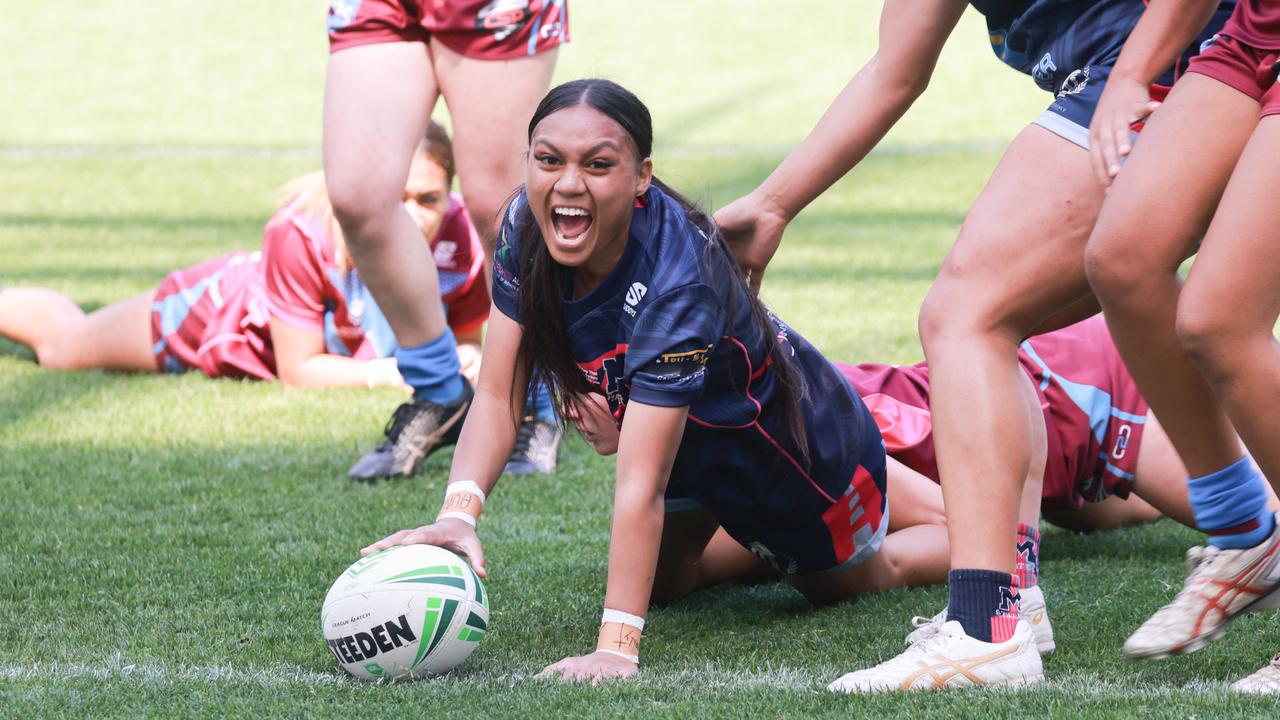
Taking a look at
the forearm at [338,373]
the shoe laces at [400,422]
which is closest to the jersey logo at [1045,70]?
the shoe laces at [400,422]

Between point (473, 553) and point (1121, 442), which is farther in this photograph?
point (1121, 442)

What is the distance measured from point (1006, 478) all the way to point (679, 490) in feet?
2.83

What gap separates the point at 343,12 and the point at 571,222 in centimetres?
179

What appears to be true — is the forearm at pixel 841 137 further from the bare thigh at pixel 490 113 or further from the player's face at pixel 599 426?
the bare thigh at pixel 490 113

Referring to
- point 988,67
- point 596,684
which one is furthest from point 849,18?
point 596,684

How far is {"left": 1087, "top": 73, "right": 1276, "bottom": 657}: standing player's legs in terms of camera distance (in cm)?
266

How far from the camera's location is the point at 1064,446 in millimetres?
4016

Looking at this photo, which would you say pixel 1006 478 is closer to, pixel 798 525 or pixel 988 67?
pixel 798 525

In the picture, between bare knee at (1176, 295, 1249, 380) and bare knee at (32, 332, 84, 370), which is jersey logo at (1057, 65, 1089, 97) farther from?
bare knee at (32, 332, 84, 370)

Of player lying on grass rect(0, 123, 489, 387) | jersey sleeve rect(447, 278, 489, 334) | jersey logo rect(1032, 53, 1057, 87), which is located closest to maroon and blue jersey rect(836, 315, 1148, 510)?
jersey logo rect(1032, 53, 1057, 87)

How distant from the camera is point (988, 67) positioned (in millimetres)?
20203

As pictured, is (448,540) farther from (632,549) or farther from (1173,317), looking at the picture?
(1173,317)

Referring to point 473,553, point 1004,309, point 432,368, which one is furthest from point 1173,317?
point 432,368

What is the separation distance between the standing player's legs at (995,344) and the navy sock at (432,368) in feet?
7.18
